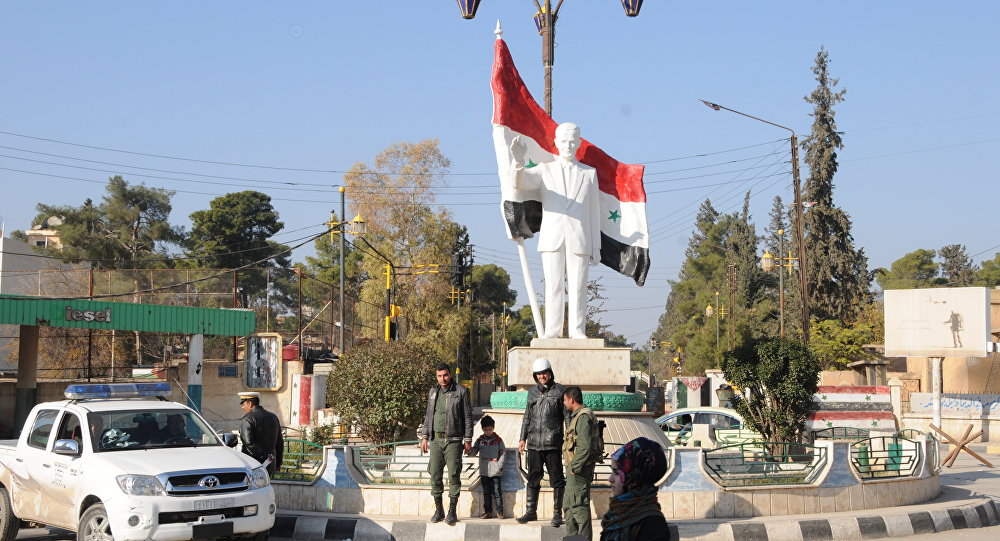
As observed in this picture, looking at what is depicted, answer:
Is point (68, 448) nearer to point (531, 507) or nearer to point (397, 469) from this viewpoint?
point (397, 469)

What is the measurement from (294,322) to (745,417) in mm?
51793

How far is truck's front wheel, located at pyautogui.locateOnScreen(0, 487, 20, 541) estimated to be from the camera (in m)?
9.87

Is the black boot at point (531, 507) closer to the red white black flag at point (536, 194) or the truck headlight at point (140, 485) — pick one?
the truck headlight at point (140, 485)

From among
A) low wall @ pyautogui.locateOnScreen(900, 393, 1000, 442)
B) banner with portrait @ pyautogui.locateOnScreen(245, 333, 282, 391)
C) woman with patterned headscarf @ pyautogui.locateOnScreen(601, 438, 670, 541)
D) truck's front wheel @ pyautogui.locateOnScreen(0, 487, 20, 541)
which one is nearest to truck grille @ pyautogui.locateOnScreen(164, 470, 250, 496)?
truck's front wheel @ pyautogui.locateOnScreen(0, 487, 20, 541)

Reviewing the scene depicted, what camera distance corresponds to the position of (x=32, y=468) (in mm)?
9719

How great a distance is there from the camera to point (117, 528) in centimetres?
834

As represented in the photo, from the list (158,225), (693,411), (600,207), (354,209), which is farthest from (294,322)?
(600,207)

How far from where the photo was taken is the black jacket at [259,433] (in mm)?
10711

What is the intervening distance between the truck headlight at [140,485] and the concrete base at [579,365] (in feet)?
19.4

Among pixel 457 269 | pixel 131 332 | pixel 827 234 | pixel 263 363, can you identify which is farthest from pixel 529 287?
pixel 827 234

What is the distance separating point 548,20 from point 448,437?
32.4 ft

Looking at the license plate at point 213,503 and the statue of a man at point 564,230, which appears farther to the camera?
the statue of a man at point 564,230

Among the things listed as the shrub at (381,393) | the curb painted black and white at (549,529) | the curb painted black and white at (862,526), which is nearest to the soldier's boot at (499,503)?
the curb painted black and white at (549,529)

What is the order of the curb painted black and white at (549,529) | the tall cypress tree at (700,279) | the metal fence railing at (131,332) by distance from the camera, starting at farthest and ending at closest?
1. the tall cypress tree at (700,279)
2. the metal fence railing at (131,332)
3. the curb painted black and white at (549,529)
